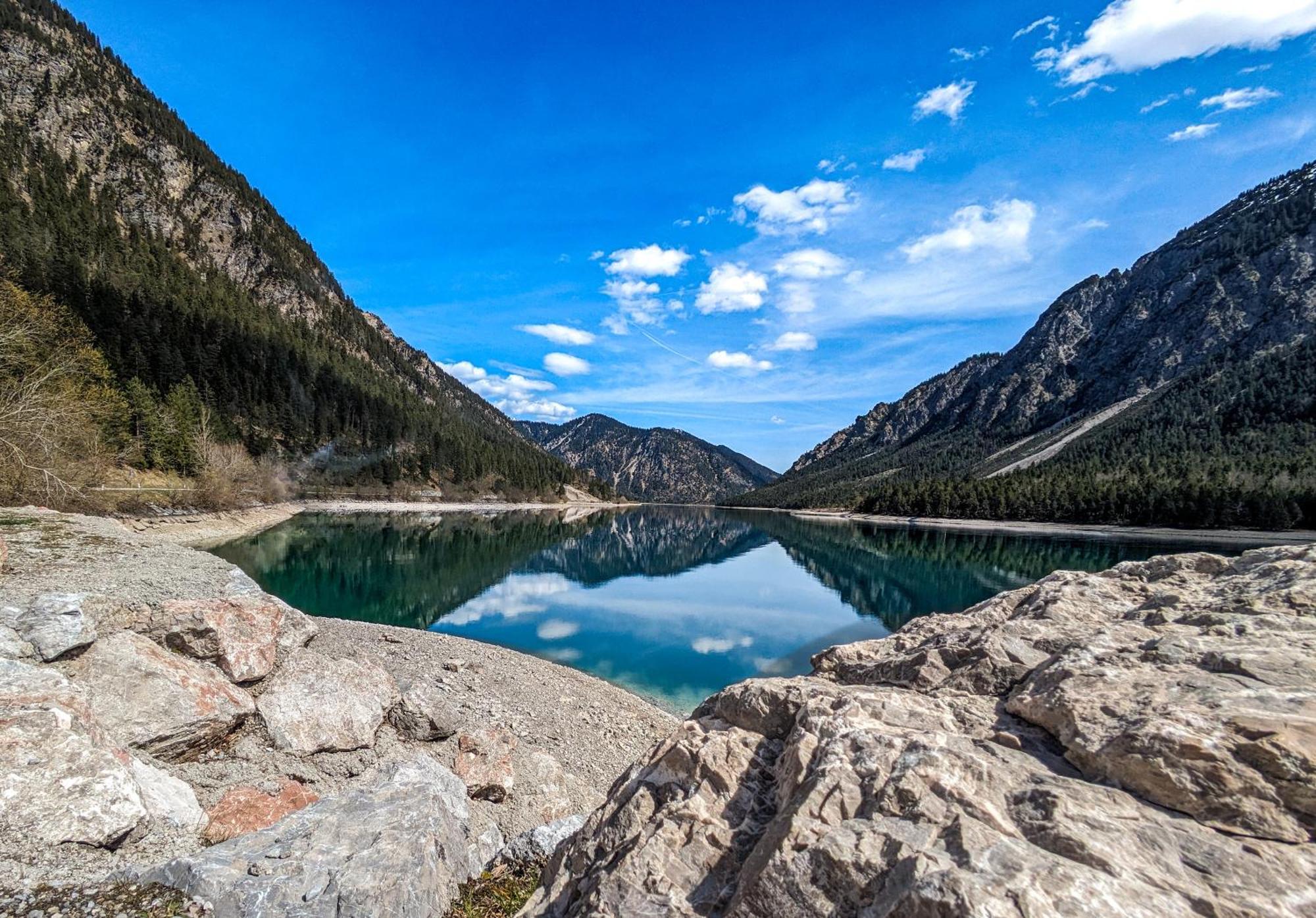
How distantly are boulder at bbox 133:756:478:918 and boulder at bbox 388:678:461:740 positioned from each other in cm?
395

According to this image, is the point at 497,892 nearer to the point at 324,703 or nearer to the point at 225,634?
the point at 324,703

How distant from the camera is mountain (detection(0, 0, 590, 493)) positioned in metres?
85.4

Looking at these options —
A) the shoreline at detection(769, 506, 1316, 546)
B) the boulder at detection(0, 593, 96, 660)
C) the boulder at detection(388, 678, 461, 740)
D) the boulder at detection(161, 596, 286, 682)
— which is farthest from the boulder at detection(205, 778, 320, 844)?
the shoreline at detection(769, 506, 1316, 546)

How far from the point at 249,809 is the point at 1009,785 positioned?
7.51 m

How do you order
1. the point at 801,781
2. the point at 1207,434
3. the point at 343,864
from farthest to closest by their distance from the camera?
the point at 1207,434 < the point at 343,864 < the point at 801,781

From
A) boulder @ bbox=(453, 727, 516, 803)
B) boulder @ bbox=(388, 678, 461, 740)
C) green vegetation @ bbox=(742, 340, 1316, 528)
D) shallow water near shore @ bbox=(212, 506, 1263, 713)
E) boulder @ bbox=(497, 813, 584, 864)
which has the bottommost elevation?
shallow water near shore @ bbox=(212, 506, 1263, 713)

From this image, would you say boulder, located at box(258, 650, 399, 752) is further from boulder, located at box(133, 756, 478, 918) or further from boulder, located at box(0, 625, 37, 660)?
boulder, located at box(133, 756, 478, 918)

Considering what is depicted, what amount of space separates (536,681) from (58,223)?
123 metres

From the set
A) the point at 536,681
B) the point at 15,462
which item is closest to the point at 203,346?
the point at 15,462

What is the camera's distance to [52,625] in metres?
7.25

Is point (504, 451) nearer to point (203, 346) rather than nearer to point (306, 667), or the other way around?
point (203, 346)

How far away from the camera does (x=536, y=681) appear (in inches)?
600

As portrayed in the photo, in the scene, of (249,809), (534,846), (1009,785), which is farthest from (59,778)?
(1009,785)

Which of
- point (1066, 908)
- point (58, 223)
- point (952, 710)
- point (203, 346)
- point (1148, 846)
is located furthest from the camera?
point (203, 346)
